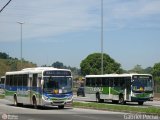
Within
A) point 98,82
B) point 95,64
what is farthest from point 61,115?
point 95,64

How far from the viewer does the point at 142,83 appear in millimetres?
41656

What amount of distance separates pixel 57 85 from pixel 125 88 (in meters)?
10.5

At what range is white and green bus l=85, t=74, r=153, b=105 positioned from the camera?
41.4 meters

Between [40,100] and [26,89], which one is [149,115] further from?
[26,89]

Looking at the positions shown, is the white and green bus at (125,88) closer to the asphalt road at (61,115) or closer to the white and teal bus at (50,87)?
the white and teal bus at (50,87)

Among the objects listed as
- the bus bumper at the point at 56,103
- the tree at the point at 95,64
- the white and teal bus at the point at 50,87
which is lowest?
the bus bumper at the point at 56,103

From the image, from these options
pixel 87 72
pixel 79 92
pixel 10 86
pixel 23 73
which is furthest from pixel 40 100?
pixel 87 72

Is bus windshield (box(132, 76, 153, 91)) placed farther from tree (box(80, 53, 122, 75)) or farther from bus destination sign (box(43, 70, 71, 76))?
tree (box(80, 53, 122, 75))

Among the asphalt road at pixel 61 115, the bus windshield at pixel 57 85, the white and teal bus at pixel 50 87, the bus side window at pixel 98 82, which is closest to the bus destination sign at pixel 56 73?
the white and teal bus at pixel 50 87

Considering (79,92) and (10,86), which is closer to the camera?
(10,86)

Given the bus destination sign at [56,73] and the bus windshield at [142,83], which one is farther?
the bus windshield at [142,83]

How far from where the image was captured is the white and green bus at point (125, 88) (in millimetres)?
41384

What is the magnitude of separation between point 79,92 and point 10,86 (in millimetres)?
30948

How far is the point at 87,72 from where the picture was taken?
114438 millimetres
